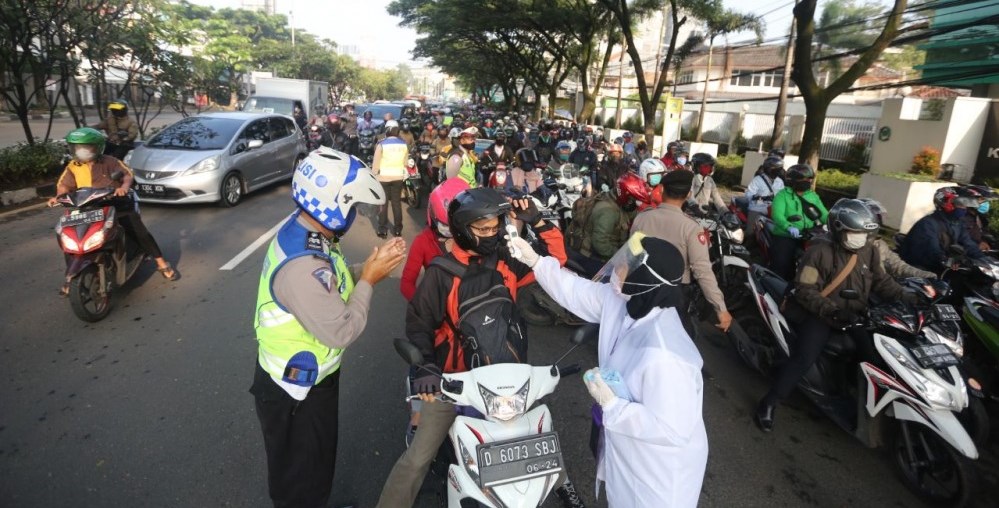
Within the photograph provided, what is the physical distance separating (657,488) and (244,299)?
15.3 ft

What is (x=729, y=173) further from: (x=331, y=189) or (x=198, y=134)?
(x=331, y=189)

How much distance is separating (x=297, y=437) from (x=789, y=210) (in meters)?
5.07

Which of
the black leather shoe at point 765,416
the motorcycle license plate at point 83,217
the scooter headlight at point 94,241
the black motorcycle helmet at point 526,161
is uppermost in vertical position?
the black motorcycle helmet at point 526,161

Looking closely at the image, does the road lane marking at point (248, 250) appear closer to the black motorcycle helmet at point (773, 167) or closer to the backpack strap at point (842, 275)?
the backpack strap at point (842, 275)

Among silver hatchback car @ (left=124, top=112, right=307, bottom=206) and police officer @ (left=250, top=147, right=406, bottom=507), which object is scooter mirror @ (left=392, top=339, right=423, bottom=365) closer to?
police officer @ (left=250, top=147, right=406, bottom=507)

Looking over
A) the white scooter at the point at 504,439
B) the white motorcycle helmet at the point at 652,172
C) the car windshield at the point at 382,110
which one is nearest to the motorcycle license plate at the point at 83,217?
the white scooter at the point at 504,439

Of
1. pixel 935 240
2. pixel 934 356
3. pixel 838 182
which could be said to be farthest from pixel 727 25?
pixel 934 356

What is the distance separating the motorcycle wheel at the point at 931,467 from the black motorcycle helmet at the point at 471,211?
8.90ft

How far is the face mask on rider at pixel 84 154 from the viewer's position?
5176 mm

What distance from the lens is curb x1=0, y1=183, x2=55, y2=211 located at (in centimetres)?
873

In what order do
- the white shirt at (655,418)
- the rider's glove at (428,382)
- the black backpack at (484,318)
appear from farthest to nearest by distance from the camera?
the black backpack at (484,318) < the rider's glove at (428,382) < the white shirt at (655,418)

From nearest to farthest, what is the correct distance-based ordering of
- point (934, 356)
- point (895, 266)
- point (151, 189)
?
1. point (934, 356)
2. point (895, 266)
3. point (151, 189)

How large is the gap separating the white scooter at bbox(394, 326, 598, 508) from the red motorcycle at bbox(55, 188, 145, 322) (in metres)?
4.25

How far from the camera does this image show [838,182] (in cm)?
1239
